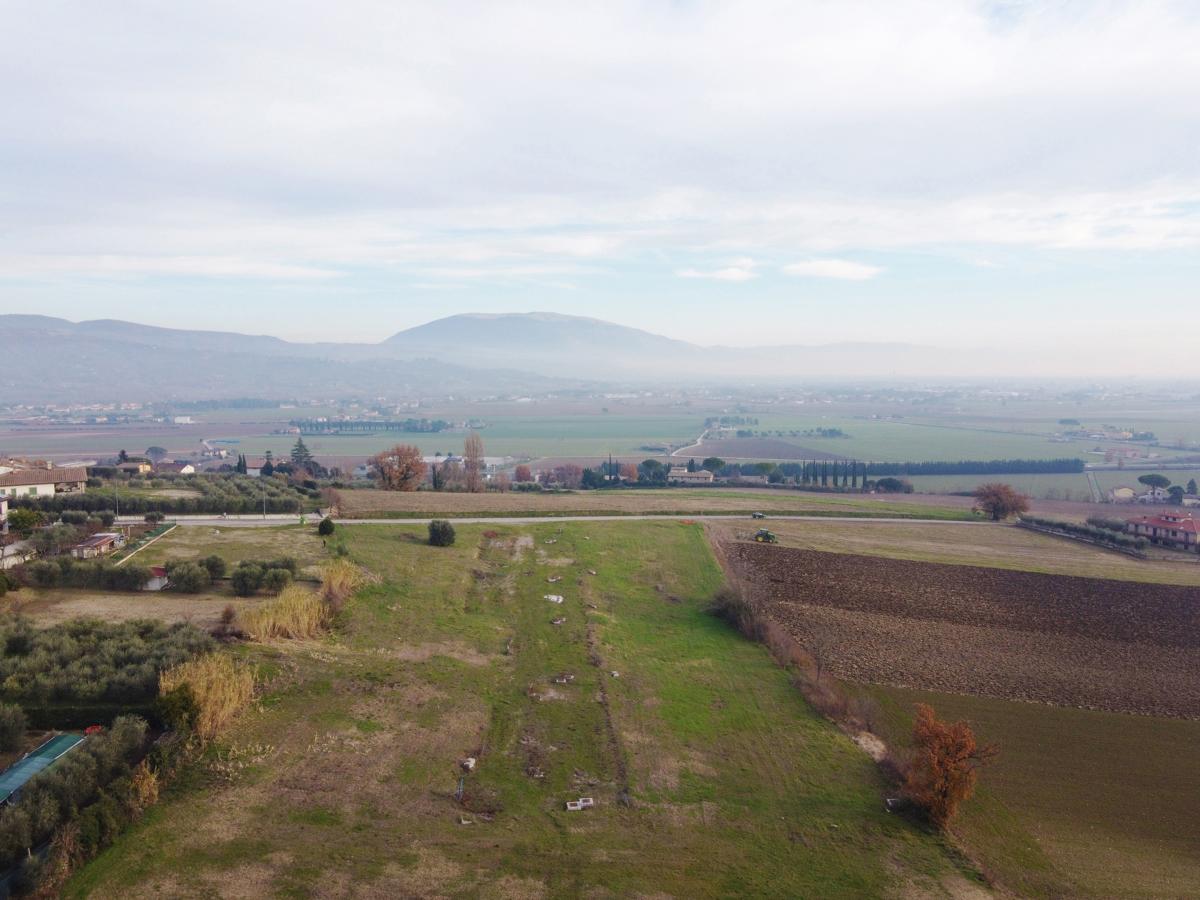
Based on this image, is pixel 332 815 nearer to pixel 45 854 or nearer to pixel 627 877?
pixel 45 854

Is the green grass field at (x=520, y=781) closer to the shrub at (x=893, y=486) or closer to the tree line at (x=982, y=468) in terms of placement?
the shrub at (x=893, y=486)

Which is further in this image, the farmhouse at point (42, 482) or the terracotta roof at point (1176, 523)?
the terracotta roof at point (1176, 523)

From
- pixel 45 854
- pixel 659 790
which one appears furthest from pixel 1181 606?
pixel 45 854

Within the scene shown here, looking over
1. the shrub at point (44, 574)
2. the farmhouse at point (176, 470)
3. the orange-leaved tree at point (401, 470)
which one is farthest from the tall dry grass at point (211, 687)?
the farmhouse at point (176, 470)

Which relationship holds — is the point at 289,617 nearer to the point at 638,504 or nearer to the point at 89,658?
the point at 89,658

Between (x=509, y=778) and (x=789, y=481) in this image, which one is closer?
(x=509, y=778)

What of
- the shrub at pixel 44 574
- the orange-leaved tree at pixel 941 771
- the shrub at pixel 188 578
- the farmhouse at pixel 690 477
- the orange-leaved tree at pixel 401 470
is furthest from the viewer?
the farmhouse at pixel 690 477
